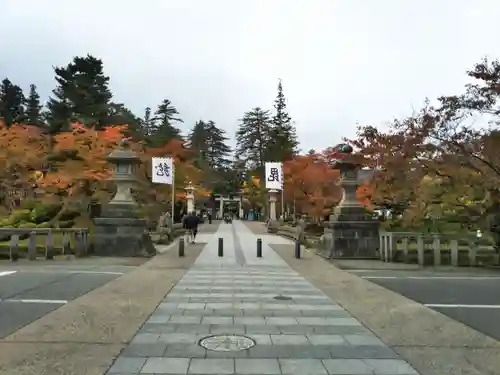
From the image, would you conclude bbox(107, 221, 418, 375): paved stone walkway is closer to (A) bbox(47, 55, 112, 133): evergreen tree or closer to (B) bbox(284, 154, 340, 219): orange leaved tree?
(B) bbox(284, 154, 340, 219): orange leaved tree

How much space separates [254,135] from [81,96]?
42.6m

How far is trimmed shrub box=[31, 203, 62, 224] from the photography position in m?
29.1

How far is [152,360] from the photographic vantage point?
5.37 metres

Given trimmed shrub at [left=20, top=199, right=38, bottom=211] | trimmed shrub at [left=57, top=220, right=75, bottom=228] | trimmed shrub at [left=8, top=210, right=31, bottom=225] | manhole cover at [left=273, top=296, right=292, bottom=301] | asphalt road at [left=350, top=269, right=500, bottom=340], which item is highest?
trimmed shrub at [left=20, top=199, right=38, bottom=211]

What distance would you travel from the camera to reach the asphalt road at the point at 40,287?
307 inches

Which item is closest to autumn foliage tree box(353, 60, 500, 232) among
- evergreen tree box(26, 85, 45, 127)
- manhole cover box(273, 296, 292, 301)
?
manhole cover box(273, 296, 292, 301)

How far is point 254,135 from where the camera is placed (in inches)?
3310

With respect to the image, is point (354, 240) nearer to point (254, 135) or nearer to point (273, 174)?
point (273, 174)

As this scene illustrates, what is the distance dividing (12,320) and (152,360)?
126 inches

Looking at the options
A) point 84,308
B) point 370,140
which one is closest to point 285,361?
point 84,308

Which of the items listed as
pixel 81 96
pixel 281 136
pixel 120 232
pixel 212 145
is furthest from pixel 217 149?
pixel 120 232

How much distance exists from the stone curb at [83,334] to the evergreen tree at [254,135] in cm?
7232

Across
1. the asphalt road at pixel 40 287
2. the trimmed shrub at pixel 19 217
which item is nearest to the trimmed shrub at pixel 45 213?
the trimmed shrub at pixel 19 217

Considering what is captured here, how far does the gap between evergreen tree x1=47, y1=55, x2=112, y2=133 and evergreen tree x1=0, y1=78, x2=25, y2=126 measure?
60.3ft
